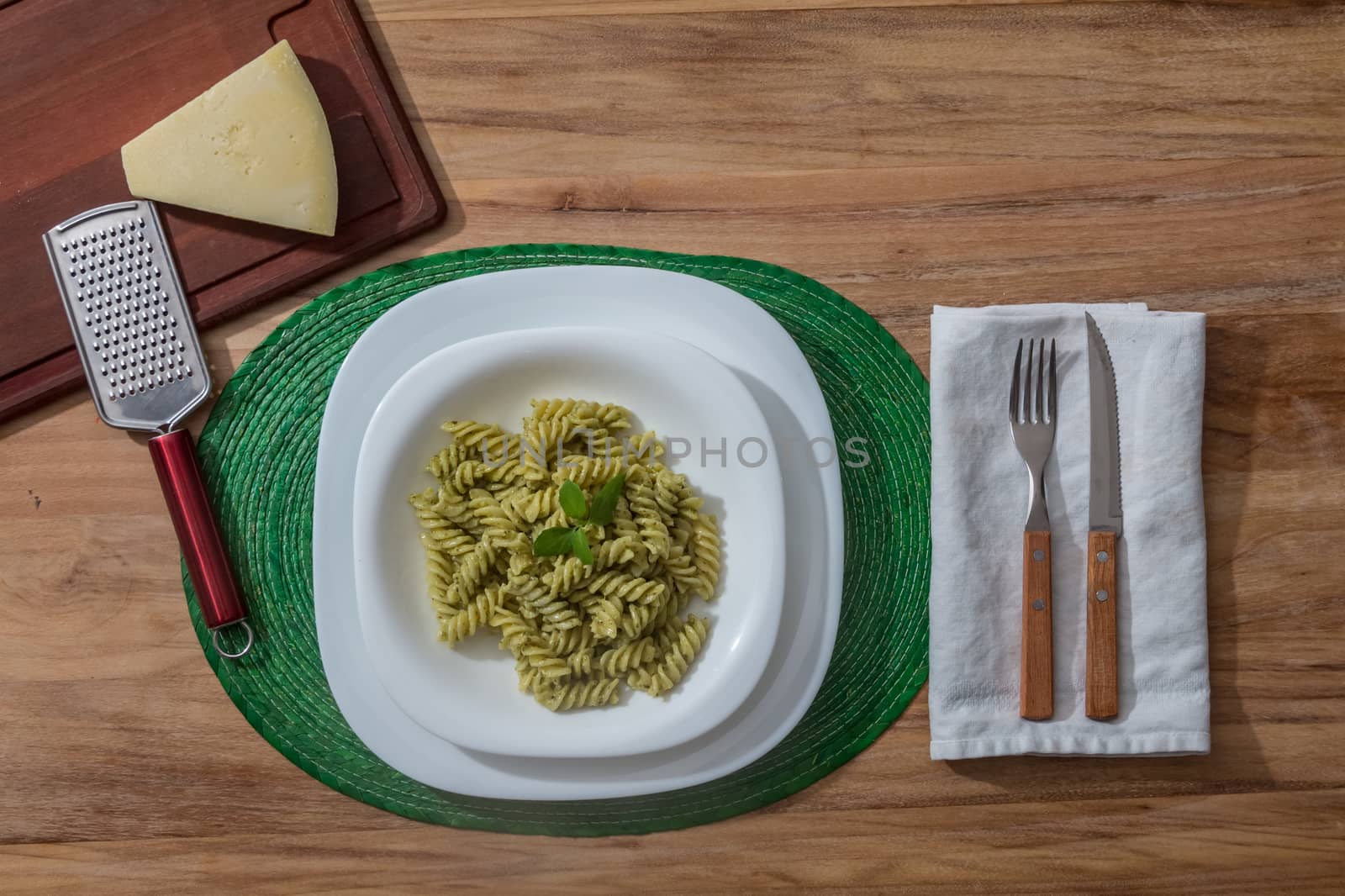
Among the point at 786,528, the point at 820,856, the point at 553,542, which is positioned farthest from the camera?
the point at 820,856

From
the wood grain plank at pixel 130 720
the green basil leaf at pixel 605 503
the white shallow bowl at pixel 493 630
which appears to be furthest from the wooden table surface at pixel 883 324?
the green basil leaf at pixel 605 503

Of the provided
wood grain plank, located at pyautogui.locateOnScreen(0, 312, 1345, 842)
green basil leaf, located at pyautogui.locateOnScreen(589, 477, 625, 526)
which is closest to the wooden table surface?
wood grain plank, located at pyautogui.locateOnScreen(0, 312, 1345, 842)

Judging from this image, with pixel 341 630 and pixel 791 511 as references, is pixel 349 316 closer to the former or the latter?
pixel 341 630

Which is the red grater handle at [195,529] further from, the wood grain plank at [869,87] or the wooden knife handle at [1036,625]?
the wooden knife handle at [1036,625]

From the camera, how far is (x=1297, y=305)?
150 cm

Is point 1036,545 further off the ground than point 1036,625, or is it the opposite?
point 1036,545

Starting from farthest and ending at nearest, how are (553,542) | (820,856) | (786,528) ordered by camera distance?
(820,856), (786,528), (553,542)

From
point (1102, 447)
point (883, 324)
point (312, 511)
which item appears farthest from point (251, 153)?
point (1102, 447)

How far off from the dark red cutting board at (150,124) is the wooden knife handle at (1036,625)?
107 cm

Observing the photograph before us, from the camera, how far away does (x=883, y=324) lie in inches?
57.7

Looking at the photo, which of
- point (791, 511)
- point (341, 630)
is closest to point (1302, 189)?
point (791, 511)

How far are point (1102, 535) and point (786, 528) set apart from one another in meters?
0.50

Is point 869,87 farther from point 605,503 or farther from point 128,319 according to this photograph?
point 128,319

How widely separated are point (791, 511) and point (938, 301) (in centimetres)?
44
